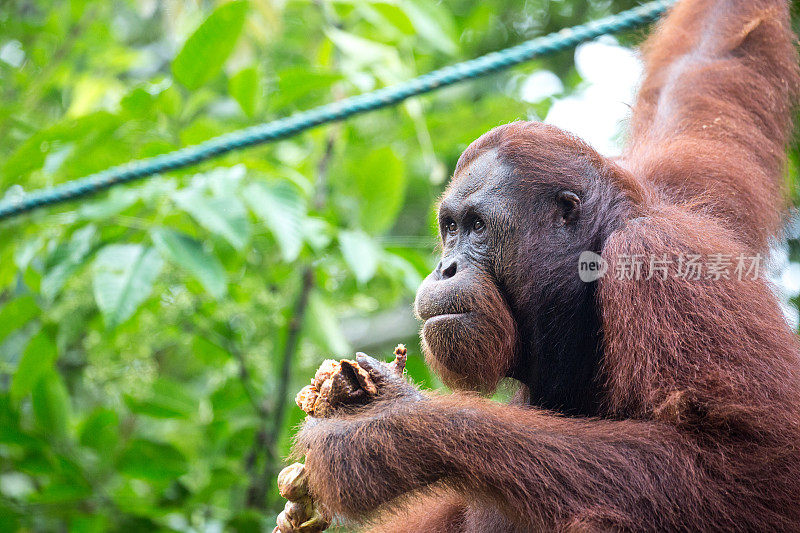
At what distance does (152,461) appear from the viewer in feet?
14.9

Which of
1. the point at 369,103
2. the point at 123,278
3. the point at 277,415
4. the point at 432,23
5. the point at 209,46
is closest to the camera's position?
the point at 123,278

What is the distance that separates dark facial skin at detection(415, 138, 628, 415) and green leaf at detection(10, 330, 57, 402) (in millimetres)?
2587

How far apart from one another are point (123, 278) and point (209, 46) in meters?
1.42

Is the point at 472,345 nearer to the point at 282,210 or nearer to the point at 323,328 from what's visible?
the point at 282,210

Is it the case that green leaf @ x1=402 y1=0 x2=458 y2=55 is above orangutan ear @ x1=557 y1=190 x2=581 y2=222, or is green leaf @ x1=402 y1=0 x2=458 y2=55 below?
above

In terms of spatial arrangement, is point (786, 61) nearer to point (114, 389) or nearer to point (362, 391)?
point (362, 391)

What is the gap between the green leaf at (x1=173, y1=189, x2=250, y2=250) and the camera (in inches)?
146

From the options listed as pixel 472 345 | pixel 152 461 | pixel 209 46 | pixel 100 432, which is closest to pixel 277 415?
pixel 152 461

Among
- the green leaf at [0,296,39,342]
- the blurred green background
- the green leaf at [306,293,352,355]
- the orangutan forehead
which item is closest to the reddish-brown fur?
the orangutan forehead

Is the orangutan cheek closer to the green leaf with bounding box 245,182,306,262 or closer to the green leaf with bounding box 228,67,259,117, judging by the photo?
the green leaf with bounding box 245,182,306,262

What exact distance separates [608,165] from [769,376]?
95cm

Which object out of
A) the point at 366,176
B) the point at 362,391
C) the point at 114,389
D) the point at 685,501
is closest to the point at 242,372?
the point at 114,389

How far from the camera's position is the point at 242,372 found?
4855 mm

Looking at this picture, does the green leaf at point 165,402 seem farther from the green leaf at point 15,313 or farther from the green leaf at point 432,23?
the green leaf at point 432,23
